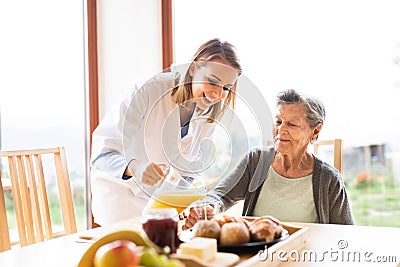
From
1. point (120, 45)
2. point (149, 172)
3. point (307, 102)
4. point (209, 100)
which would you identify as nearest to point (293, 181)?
point (307, 102)

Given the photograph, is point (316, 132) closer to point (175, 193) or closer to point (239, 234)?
point (175, 193)

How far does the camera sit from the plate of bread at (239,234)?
1.36 meters

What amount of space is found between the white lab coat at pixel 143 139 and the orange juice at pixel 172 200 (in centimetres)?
19

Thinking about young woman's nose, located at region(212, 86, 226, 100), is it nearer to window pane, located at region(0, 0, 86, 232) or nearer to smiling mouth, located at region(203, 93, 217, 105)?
smiling mouth, located at region(203, 93, 217, 105)

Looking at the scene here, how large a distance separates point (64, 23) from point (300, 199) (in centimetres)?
186

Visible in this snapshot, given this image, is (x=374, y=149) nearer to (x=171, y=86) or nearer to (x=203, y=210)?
(x=171, y=86)

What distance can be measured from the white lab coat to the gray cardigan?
0.20 metres

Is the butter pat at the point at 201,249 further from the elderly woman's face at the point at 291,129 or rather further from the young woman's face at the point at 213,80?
the elderly woman's face at the point at 291,129

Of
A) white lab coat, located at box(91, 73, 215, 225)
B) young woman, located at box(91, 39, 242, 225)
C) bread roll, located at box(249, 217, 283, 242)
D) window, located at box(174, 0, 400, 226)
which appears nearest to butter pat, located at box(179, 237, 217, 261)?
bread roll, located at box(249, 217, 283, 242)

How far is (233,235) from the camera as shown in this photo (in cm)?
137

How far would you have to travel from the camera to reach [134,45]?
11.1 feet

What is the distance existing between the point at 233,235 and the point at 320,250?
277mm

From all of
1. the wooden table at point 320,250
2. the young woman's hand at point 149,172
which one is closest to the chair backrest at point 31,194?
the wooden table at point 320,250

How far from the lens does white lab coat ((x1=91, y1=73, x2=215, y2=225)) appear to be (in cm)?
200
